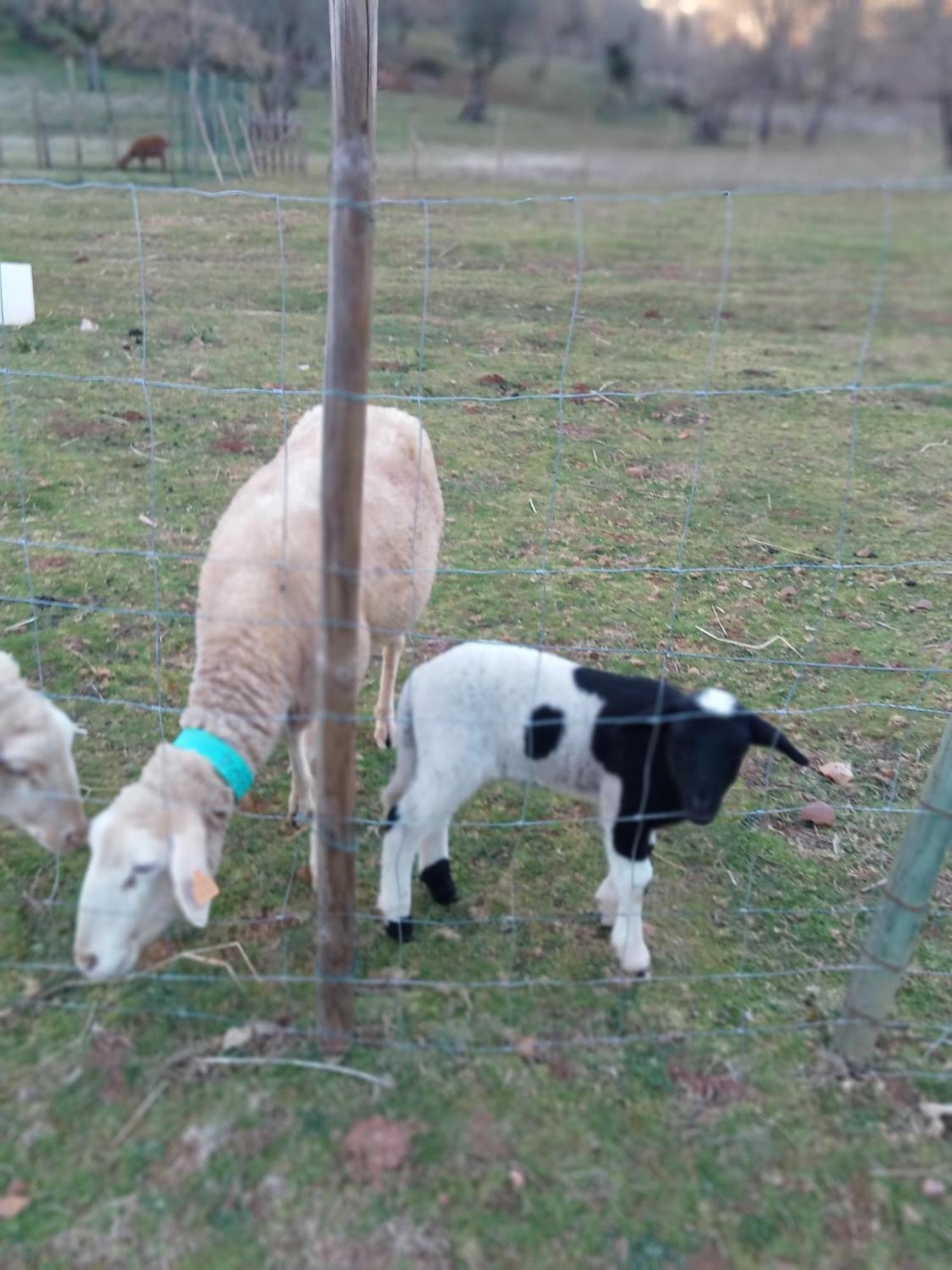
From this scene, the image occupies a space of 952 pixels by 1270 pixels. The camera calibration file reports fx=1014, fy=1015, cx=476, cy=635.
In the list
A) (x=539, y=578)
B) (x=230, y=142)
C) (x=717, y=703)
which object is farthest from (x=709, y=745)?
(x=230, y=142)

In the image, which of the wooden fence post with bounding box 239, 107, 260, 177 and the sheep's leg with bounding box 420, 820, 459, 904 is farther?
the wooden fence post with bounding box 239, 107, 260, 177

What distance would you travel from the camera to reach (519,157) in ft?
110

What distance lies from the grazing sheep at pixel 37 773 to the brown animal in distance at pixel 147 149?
2063 centimetres

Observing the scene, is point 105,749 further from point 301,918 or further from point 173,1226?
point 173,1226

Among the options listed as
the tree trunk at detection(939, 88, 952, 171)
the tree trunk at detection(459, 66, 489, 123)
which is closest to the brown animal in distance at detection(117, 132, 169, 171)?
the tree trunk at detection(459, 66, 489, 123)

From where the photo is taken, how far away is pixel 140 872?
271cm

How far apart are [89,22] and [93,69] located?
2474mm

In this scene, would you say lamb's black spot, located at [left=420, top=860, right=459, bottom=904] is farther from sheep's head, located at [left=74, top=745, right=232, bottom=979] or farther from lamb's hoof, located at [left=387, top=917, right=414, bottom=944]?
sheep's head, located at [left=74, top=745, right=232, bottom=979]

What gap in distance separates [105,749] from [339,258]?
8.20ft

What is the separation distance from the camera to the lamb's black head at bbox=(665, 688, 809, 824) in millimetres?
2844

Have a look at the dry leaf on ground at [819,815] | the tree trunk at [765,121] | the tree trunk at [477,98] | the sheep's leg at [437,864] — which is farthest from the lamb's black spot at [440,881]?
the tree trunk at [765,121]

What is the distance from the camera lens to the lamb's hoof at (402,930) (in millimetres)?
3266

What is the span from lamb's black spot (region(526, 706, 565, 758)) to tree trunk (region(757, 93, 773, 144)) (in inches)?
2361

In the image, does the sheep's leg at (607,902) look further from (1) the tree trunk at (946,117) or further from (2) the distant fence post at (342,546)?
(1) the tree trunk at (946,117)
